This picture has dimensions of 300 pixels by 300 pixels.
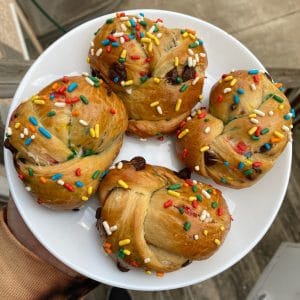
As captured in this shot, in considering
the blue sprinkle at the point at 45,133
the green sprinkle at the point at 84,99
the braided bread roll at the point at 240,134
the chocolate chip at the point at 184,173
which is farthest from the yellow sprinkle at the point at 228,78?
the blue sprinkle at the point at 45,133

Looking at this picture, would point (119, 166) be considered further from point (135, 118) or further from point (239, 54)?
point (239, 54)

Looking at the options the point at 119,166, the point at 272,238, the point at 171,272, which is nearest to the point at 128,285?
the point at 171,272

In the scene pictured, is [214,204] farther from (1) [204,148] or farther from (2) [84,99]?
(2) [84,99]

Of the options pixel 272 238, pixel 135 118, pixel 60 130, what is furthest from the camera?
pixel 272 238

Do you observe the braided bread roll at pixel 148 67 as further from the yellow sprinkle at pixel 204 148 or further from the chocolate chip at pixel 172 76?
the yellow sprinkle at pixel 204 148

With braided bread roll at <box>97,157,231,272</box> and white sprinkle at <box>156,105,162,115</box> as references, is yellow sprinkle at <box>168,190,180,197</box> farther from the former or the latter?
white sprinkle at <box>156,105,162,115</box>

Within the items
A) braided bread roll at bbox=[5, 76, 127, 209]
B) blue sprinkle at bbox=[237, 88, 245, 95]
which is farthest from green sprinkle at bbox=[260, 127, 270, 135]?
braided bread roll at bbox=[5, 76, 127, 209]
